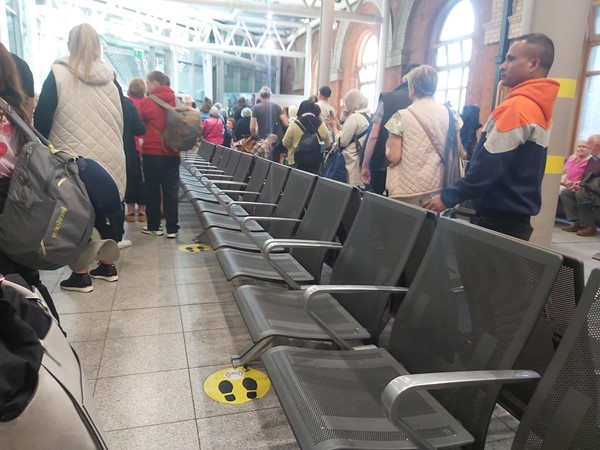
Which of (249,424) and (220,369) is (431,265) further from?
(220,369)

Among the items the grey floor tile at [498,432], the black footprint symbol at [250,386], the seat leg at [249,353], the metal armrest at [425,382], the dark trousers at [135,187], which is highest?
the metal armrest at [425,382]

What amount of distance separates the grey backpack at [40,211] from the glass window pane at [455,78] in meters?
9.63

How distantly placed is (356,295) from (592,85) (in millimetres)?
7822

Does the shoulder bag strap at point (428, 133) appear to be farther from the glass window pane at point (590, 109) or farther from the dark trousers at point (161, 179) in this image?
the glass window pane at point (590, 109)

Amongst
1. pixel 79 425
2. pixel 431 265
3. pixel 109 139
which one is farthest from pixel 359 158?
pixel 79 425

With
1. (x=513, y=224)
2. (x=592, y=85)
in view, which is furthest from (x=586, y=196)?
(x=513, y=224)

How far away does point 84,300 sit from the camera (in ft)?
8.89

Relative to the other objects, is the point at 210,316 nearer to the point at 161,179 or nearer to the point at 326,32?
the point at 161,179

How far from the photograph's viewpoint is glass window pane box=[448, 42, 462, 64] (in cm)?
964

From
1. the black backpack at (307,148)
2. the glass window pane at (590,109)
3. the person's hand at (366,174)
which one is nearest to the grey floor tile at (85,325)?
the person's hand at (366,174)

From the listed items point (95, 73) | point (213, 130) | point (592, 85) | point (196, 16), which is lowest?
point (213, 130)

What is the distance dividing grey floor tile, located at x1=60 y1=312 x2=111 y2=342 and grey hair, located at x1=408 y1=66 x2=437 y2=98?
6.98 feet

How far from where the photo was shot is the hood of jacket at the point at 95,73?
2.52m

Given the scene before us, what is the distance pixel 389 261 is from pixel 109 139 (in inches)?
75.3
